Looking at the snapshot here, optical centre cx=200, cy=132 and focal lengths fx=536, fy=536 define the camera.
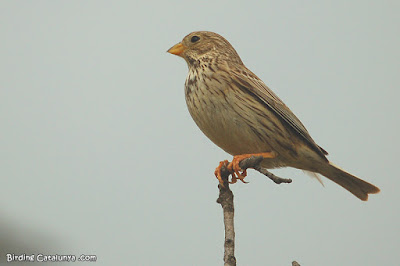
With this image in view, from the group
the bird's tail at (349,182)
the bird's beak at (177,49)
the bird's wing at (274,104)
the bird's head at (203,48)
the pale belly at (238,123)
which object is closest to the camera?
the pale belly at (238,123)

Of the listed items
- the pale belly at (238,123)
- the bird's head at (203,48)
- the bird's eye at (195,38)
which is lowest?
the pale belly at (238,123)

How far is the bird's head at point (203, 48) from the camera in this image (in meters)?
6.18

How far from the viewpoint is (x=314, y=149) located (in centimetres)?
579

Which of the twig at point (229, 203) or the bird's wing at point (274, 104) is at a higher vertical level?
the bird's wing at point (274, 104)

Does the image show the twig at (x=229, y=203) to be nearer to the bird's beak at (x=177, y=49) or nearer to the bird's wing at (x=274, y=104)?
the bird's wing at (x=274, y=104)

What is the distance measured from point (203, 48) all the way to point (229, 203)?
2.82 meters

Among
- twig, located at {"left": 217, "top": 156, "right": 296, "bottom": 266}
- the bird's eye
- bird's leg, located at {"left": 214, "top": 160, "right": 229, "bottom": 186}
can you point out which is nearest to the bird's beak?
the bird's eye

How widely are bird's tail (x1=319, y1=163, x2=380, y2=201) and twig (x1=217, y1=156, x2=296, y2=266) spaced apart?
1.76 metres

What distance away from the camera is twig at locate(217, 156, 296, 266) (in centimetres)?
320

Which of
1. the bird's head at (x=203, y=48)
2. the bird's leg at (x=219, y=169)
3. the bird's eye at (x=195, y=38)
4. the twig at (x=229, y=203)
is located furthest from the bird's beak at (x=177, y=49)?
the twig at (x=229, y=203)

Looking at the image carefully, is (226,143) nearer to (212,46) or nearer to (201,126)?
(201,126)

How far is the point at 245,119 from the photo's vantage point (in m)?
5.40

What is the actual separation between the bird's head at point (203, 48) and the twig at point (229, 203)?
1875mm

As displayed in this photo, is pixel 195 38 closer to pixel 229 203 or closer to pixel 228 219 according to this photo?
pixel 229 203
